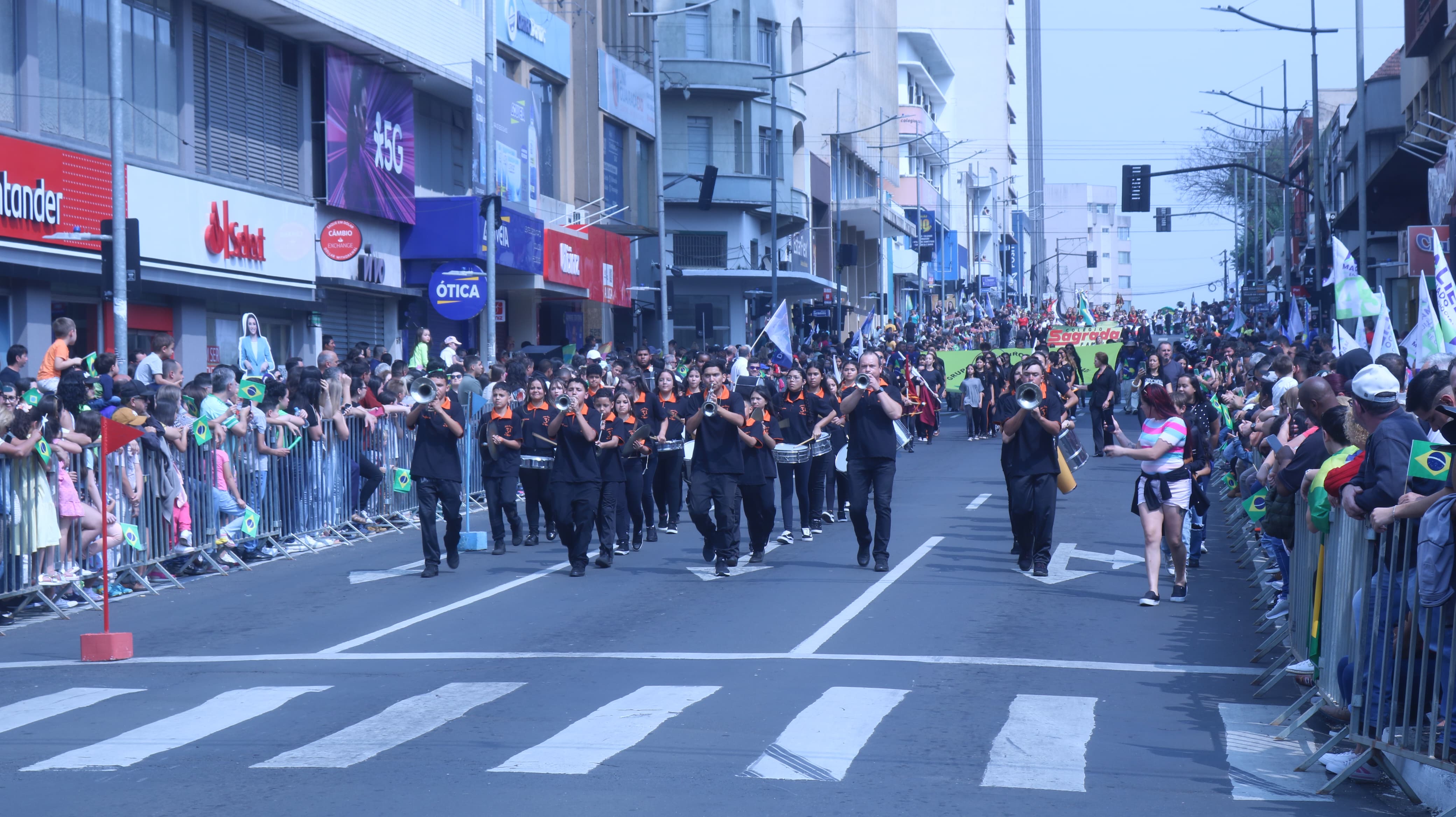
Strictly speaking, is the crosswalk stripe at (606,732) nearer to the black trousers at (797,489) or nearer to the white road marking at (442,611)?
the white road marking at (442,611)

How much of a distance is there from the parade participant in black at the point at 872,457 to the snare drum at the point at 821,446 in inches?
103

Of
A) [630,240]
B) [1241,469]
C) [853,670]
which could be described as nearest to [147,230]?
[1241,469]

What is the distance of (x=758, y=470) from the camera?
15.3 m

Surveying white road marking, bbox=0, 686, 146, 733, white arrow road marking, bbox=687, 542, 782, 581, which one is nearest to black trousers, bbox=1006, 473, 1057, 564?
white arrow road marking, bbox=687, 542, 782, 581

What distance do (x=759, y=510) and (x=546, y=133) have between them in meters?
26.3

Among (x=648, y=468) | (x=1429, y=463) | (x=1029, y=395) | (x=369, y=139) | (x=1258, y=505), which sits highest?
(x=369, y=139)

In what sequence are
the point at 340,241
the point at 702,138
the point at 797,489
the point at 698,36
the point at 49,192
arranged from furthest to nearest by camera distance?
the point at 702,138, the point at 698,36, the point at 340,241, the point at 49,192, the point at 797,489

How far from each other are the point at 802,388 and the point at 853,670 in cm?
859

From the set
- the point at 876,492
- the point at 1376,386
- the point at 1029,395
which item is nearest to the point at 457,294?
the point at 876,492

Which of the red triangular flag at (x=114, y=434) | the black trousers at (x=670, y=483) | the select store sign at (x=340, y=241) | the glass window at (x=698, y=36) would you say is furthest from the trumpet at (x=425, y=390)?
the glass window at (x=698, y=36)

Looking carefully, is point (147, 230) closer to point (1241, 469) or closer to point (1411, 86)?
point (1241, 469)

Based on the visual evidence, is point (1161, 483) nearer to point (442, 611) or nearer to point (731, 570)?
point (731, 570)

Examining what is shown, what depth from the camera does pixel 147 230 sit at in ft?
78.4

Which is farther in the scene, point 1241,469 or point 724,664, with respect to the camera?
point 1241,469
